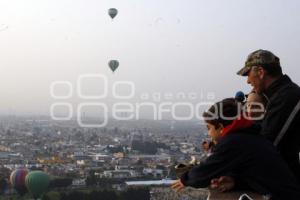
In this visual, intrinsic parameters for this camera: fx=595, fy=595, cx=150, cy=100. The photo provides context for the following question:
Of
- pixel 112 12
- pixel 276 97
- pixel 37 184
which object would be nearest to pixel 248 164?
pixel 276 97

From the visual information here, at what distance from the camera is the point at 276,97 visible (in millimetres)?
2043

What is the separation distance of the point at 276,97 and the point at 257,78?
0.14 m

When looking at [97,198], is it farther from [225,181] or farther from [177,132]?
[177,132]

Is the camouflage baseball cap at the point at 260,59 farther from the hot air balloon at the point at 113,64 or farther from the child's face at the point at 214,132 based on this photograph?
the hot air balloon at the point at 113,64

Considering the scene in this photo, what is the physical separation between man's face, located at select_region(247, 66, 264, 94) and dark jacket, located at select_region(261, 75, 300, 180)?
0.41 feet

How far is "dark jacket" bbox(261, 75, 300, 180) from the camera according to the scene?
6.49 feet

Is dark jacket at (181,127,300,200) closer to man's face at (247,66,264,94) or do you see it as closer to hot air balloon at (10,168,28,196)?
man's face at (247,66,264,94)

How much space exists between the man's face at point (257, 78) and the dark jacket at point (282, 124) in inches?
4.9

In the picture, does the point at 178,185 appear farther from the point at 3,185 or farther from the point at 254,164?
the point at 3,185

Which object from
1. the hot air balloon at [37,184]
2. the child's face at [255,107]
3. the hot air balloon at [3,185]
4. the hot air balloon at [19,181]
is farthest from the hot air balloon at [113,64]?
the child's face at [255,107]

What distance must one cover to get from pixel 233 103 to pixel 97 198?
60.2ft

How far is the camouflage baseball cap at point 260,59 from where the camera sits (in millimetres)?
2135

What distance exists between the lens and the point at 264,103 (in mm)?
2170

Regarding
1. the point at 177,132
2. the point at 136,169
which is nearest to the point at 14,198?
the point at 136,169
